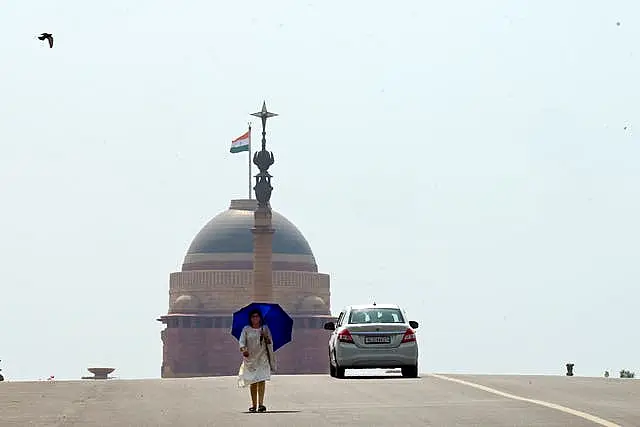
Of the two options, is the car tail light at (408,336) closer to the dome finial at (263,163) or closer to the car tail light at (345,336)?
the car tail light at (345,336)

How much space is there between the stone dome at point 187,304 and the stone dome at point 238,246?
116 inches

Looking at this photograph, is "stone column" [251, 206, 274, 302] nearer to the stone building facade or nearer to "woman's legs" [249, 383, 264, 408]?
the stone building facade

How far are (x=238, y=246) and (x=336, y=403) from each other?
5287 inches

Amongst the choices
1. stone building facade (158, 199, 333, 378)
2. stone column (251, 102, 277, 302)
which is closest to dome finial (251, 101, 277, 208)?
stone column (251, 102, 277, 302)

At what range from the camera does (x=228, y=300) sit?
527ft

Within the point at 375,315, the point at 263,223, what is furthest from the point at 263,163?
the point at 375,315

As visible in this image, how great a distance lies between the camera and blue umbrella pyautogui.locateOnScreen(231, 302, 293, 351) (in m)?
25.2

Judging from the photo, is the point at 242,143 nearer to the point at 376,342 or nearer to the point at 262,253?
the point at 262,253

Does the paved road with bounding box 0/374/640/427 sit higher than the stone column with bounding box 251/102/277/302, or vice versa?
Answer: the stone column with bounding box 251/102/277/302

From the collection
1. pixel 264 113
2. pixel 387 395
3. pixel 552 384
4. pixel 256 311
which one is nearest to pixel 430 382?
A: pixel 552 384

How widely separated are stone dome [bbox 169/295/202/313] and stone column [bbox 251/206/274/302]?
71.4 feet

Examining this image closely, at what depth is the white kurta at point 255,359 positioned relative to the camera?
2488 centimetres

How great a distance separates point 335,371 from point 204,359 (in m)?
123

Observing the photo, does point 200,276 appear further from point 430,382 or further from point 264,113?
point 430,382
